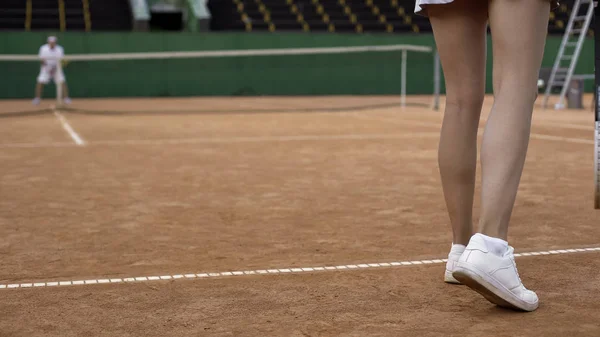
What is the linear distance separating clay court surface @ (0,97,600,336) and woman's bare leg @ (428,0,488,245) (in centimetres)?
28

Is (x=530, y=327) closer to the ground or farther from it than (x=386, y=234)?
farther from it

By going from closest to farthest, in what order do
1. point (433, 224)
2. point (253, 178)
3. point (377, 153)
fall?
point (433, 224)
point (253, 178)
point (377, 153)

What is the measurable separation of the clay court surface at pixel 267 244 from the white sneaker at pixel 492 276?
0.04m

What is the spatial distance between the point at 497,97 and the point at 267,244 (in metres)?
1.26

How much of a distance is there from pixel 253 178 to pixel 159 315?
125 inches

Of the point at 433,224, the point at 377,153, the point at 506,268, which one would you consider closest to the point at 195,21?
the point at 377,153

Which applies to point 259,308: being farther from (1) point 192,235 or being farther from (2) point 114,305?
(1) point 192,235

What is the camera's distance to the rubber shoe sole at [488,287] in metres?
2.20

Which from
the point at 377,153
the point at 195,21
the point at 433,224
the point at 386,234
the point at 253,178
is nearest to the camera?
the point at 386,234

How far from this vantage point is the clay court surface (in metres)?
2.23

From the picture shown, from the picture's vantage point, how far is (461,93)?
254 centimetres

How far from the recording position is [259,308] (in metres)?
2.34

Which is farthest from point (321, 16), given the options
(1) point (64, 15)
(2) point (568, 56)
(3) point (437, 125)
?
(3) point (437, 125)

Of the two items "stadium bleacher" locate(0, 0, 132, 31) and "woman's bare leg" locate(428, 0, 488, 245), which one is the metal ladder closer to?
"stadium bleacher" locate(0, 0, 132, 31)
